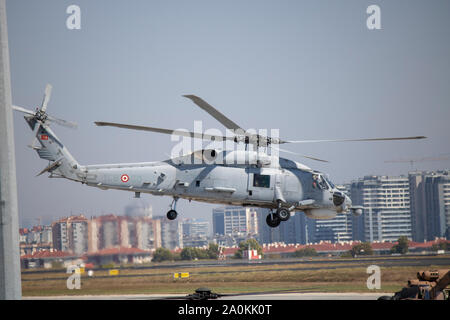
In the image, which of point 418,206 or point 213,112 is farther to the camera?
point 418,206

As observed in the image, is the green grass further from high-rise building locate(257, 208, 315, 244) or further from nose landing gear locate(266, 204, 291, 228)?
high-rise building locate(257, 208, 315, 244)

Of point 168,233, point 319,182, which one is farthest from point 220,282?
point 319,182

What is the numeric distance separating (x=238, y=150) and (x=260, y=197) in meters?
2.24

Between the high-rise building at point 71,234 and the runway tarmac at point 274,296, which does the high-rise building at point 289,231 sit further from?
the runway tarmac at point 274,296

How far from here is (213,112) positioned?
22359mm

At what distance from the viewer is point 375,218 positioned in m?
90.3

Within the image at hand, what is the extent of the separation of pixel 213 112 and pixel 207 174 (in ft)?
15.0

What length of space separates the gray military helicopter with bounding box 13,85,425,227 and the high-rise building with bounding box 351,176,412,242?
4503cm

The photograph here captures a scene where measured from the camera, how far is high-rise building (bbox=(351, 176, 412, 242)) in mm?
77875

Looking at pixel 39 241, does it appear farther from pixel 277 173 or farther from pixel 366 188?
pixel 366 188

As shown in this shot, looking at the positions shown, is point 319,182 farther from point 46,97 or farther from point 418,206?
point 418,206

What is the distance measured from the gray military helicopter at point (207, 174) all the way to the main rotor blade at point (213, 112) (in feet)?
1.36

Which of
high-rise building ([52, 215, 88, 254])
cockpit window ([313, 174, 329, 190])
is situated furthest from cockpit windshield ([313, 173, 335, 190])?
high-rise building ([52, 215, 88, 254])
